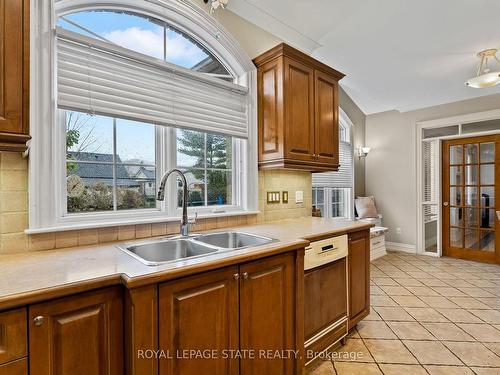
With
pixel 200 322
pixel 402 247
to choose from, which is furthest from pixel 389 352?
pixel 402 247

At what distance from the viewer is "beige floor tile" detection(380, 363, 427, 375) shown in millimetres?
1794

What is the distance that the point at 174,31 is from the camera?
2.07 m

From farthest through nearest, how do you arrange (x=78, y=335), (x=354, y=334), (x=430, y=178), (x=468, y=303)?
(x=430, y=178) < (x=468, y=303) < (x=354, y=334) < (x=78, y=335)

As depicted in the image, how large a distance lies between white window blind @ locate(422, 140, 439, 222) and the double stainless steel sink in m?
4.26

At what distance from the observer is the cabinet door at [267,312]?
1353 mm

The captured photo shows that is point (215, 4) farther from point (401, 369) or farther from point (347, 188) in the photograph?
point (347, 188)

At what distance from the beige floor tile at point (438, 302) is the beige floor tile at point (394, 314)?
15.5 inches

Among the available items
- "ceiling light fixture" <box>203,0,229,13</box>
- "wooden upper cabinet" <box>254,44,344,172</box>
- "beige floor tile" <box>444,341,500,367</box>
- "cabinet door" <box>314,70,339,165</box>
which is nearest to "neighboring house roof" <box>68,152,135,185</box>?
"wooden upper cabinet" <box>254,44,344,172</box>

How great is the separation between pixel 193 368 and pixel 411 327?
6.96 feet

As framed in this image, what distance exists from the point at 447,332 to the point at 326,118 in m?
2.15

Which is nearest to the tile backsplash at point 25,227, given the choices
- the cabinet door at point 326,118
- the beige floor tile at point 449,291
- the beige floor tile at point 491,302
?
the cabinet door at point 326,118

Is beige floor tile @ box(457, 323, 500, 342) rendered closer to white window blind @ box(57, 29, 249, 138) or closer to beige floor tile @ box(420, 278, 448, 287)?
beige floor tile @ box(420, 278, 448, 287)

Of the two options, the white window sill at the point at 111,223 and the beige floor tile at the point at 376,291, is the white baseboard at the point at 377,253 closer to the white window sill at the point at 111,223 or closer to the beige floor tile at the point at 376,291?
the beige floor tile at the point at 376,291

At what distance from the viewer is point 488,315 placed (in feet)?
8.38
